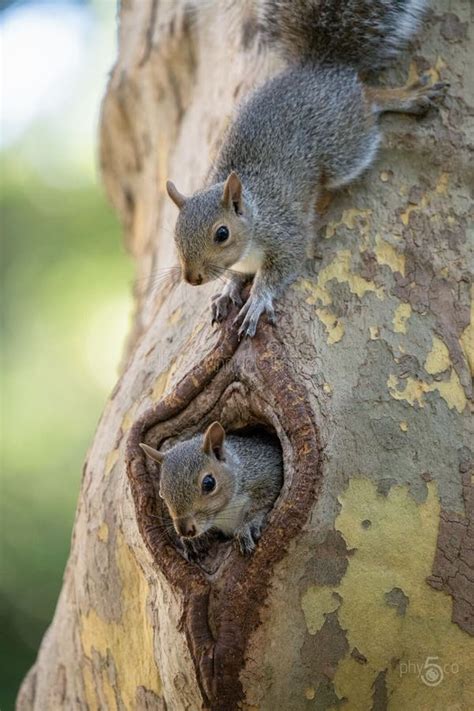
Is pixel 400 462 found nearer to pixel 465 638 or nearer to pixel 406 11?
pixel 465 638

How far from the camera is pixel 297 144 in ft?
6.88

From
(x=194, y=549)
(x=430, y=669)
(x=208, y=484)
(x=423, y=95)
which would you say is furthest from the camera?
(x=423, y=95)

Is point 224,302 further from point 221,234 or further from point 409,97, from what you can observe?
point 409,97

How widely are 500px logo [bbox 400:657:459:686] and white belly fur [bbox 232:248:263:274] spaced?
848 millimetres

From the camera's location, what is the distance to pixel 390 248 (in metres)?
1.94

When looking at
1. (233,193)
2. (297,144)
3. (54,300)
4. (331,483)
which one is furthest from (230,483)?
(54,300)

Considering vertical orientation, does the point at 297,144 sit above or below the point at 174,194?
above

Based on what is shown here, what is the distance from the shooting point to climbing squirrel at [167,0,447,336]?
6.56ft

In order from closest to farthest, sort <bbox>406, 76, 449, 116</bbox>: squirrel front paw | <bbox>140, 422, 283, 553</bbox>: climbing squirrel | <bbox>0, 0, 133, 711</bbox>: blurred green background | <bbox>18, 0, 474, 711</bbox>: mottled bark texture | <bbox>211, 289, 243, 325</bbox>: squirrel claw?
<bbox>18, 0, 474, 711</bbox>: mottled bark texture
<bbox>140, 422, 283, 553</bbox>: climbing squirrel
<bbox>211, 289, 243, 325</bbox>: squirrel claw
<bbox>406, 76, 449, 116</bbox>: squirrel front paw
<bbox>0, 0, 133, 711</bbox>: blurred green background

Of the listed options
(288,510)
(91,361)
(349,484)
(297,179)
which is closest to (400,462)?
(349,484)

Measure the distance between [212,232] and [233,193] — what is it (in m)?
0.09

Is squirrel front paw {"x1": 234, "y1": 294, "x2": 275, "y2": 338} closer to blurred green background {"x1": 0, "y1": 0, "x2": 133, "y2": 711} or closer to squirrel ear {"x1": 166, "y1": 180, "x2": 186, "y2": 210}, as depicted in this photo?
squirrel ear {"x1": 166, "y1": 180, "x2": 186, "y2": 210}

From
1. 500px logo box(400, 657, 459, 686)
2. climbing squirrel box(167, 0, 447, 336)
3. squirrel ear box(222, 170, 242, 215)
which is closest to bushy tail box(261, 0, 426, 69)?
climbing squirrel box(167, 0, 447, 336)

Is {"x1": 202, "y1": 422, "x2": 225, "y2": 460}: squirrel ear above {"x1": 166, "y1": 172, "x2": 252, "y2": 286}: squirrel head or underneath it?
underneath
